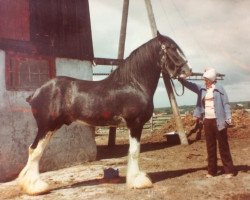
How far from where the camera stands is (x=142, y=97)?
646cm

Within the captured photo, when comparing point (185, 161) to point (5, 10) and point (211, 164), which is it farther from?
point (5, 10)

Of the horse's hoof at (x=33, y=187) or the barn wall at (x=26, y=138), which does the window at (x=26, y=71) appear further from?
the horse's hoof at (x=33, y=187)

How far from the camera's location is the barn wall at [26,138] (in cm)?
831

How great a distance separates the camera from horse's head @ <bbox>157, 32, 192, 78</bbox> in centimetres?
659

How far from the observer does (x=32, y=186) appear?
20.7ft

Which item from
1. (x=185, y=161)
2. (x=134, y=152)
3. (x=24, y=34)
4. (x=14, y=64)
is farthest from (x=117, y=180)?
(x=24, y=34)

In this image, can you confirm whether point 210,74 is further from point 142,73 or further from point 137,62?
point 137,62

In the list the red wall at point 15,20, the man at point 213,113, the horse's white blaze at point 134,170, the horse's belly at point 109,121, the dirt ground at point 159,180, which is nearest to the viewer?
the dirt ground at point 159,180

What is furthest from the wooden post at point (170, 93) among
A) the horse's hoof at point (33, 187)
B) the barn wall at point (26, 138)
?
the horse's hoof at point (33, 187)

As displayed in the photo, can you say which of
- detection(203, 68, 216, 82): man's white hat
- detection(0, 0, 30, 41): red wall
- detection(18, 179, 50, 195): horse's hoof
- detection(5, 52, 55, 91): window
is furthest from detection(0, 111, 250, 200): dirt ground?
detection(0, 0, 30, 41): red wall

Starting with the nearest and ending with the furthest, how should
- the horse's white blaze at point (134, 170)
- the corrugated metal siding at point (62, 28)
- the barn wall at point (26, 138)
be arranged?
the horse's white blaze at point (134, 170), the barn wall at point (26, 138), the corrugated metal siding at point (62, 28)

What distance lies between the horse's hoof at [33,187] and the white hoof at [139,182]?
1603 mm

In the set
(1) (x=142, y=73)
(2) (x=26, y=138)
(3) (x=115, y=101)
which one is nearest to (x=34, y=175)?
(3) (x=115, y=101)

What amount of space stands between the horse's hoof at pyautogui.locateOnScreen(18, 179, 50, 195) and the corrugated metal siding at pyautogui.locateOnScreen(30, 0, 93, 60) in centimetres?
417
